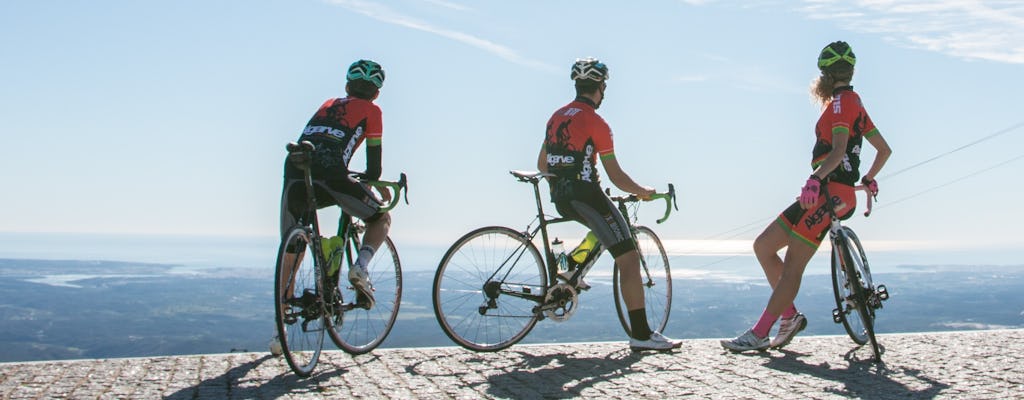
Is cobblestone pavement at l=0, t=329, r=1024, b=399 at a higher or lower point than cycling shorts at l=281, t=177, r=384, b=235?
lower

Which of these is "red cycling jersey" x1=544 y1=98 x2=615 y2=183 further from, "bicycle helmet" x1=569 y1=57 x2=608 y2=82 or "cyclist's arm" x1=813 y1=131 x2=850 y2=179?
"cyclist's arm" x1=813 y1=131 x2=850 y2=179

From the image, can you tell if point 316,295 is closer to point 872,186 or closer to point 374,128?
point 374,128

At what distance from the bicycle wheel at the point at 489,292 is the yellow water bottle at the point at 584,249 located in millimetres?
314

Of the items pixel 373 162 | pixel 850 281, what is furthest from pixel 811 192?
pixel 373 162

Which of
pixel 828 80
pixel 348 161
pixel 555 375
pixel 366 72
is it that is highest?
pixel 828 80

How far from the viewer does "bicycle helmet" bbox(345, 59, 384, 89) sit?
639 cm

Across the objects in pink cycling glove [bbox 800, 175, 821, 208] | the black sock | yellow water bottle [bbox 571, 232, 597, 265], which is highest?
pink cycling glove [bbox 800, 175, 821, 208]

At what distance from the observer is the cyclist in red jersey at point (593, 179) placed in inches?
263

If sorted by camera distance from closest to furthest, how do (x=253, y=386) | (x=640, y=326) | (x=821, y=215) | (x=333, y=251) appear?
1. (x=253, y=386)
2. (x=333, y=251)
3. (x=821, y=215)
4. (x=640, y=326)

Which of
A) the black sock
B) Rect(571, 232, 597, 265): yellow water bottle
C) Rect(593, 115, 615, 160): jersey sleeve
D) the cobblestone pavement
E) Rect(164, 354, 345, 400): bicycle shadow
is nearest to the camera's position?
Rect(164, 354, 345, 400): bicycle shadow

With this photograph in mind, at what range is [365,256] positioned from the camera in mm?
6387

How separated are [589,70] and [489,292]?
1.87m

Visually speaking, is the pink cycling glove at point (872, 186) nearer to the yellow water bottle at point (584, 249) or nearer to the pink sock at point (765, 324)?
the pink sock at point (765, 324)

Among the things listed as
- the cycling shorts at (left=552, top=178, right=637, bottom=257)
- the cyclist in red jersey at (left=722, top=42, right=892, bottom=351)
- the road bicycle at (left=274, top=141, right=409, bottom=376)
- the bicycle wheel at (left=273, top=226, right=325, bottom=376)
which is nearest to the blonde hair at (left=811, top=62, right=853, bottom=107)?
the cyclist in red jersey at (left=722, top=42, right=892, bottom=351)
